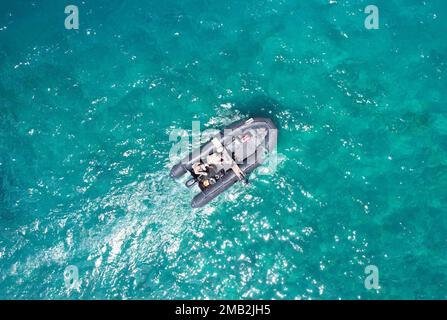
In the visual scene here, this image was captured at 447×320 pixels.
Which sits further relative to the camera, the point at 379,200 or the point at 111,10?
the point at 111,10

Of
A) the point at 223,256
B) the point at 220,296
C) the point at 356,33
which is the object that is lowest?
the point at 220,296

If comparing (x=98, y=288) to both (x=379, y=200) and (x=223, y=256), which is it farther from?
(x=379, y=200)

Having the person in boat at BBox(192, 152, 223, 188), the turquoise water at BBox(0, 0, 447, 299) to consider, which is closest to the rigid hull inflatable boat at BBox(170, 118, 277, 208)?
the person in boat at BBox(192, 152, 223, 188)

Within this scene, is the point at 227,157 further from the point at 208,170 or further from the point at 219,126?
the point at 219,126

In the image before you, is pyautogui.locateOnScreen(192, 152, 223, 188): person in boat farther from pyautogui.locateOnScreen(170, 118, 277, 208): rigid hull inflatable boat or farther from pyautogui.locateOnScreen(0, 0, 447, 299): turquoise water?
pyautogui.locateOnScreen(0, 0, 447, 299): turquoise water
